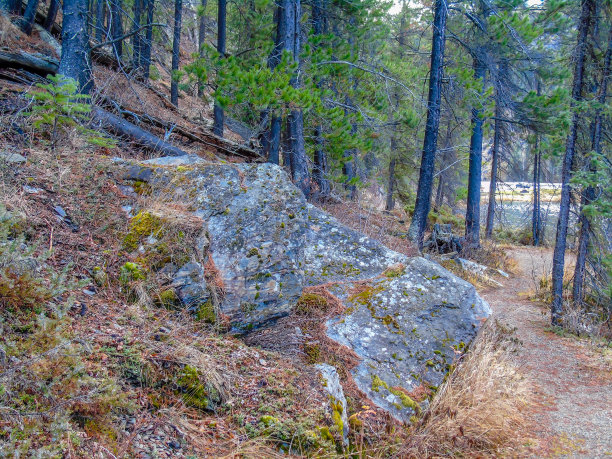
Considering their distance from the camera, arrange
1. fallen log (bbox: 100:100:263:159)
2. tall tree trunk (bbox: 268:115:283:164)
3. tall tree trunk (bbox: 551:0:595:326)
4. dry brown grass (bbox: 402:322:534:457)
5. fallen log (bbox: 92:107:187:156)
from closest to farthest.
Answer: dry brown grass (bbox: 402:322:534:457) → fallen log (bbox: 92:107:187:156) → tall tree trunk (bbox: 551:0:595:326) → fallen log (bbox: 100:100:263:159) → tall tree trunk (bbox: 268:115:283:164)

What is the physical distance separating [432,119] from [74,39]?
A: 8660 mm

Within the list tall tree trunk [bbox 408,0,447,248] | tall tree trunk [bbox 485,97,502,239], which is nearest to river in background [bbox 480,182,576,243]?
tall tree trunk [bbox 485,97,502,239]

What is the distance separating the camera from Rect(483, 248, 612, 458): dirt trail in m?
3.86

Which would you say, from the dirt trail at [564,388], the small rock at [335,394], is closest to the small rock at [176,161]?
the small rock at [335,394]

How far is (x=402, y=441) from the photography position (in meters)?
3.10

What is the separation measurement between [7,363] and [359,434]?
2317mm

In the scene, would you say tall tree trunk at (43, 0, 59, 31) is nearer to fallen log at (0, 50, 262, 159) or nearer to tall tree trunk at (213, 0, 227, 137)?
tall tree trunk at (213, 0, 227, 137)

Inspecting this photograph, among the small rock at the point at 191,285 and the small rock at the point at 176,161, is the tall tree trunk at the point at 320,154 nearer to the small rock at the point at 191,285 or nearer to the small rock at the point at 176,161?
the small rock at the point at 176,161

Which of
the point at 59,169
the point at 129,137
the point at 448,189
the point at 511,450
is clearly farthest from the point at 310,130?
the point at 448,189

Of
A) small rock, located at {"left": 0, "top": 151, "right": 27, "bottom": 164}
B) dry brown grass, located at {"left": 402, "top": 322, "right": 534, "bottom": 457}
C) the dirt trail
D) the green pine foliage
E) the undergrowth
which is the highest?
the green pine foliage

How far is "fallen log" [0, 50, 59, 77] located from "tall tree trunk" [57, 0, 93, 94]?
1410 millimetres

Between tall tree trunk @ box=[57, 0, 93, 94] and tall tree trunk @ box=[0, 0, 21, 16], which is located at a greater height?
tall tree trunk @ box=[0, 0, 21, 16]

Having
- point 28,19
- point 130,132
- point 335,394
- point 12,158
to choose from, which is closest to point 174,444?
point 335,394

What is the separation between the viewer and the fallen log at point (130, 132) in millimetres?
6250
